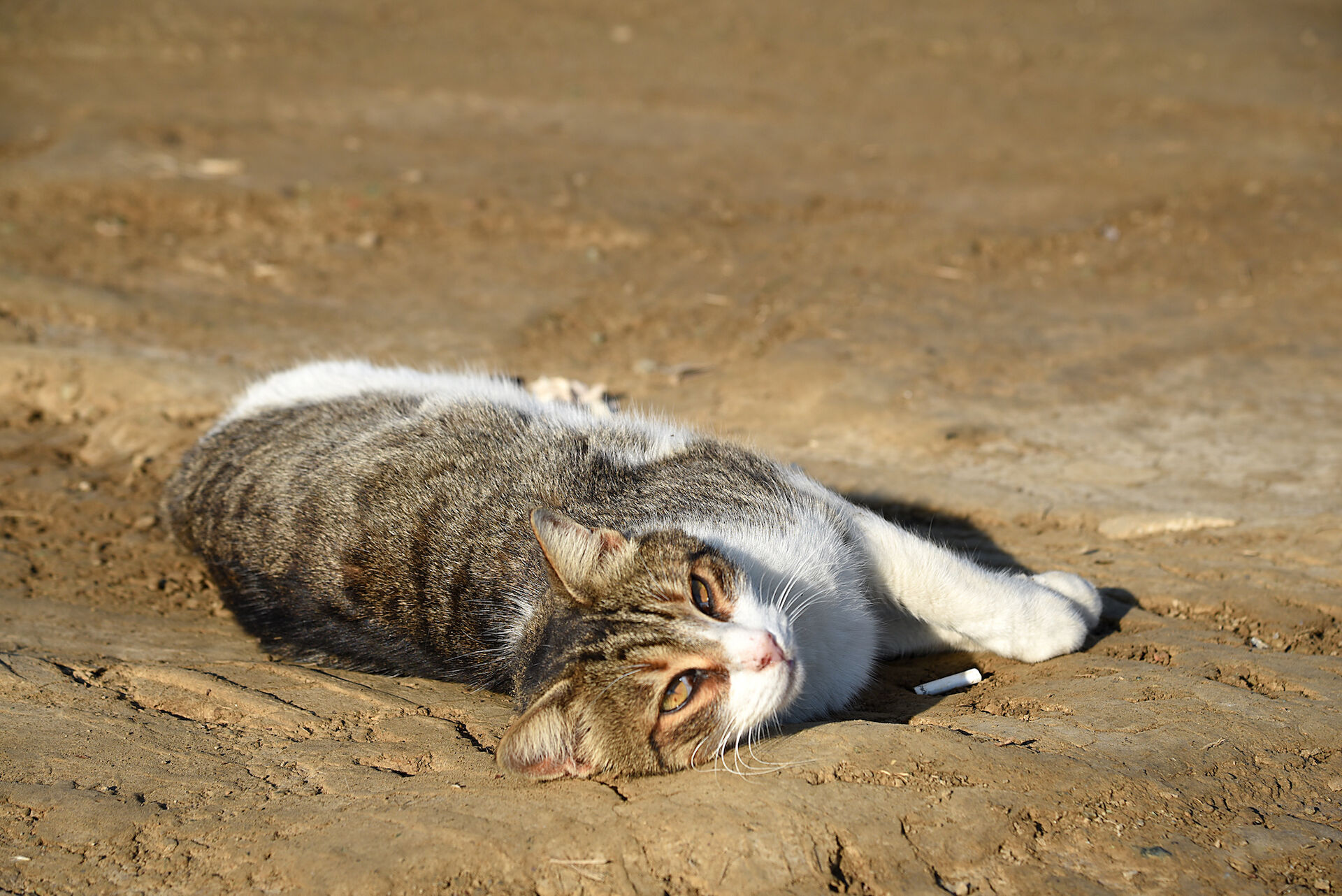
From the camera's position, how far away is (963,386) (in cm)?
589

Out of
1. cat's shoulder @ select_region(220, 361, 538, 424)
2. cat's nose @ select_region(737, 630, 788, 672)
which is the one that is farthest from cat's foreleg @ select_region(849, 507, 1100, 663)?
cat's shoulder @ select_region(220, 361, 538, 424)

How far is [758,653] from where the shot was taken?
283 cm

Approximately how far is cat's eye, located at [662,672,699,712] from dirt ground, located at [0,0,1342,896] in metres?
0.21

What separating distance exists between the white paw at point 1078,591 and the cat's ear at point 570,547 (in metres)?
1.69

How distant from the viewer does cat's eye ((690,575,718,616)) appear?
3023mm

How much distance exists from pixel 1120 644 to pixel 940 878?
1.68 m

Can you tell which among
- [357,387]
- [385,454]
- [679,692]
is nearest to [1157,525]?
[679,692]

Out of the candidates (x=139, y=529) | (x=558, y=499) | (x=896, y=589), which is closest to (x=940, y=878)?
(x=896, y=589)

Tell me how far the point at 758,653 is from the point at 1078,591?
1575mm

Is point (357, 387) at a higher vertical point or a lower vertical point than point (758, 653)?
higher

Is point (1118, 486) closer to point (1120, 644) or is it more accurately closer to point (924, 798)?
point (1120, 644)

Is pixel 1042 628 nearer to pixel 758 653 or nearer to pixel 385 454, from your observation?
pixel 758 653

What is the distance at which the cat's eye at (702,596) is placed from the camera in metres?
3.02

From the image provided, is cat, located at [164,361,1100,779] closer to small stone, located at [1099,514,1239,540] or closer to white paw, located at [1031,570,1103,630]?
white paw, located at [1031,570,1103,630]
